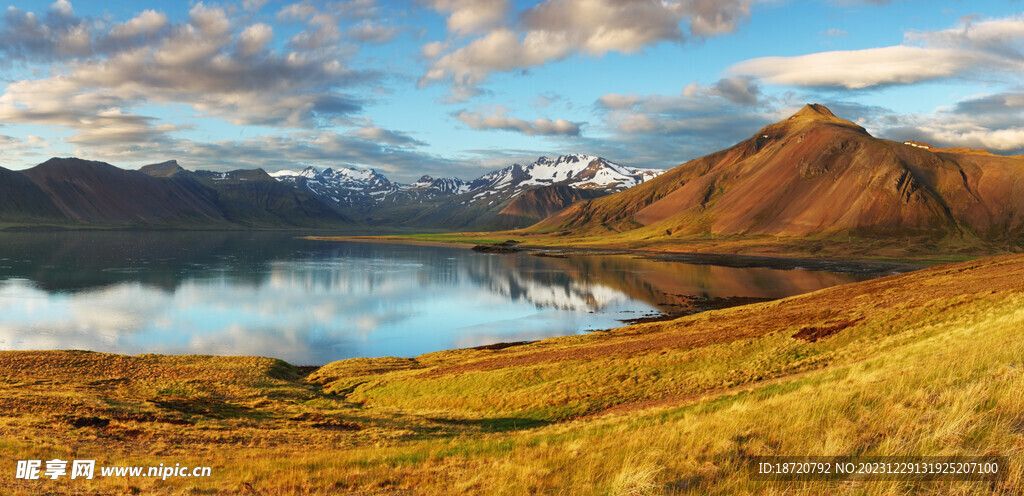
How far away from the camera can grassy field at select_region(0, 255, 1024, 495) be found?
10.00 m

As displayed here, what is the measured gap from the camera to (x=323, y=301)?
272 feet

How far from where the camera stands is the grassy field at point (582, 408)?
32.8ft

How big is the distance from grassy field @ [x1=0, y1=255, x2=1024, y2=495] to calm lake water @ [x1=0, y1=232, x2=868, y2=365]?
50.0 feet

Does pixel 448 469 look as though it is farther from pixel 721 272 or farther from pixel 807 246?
pixel 807 246

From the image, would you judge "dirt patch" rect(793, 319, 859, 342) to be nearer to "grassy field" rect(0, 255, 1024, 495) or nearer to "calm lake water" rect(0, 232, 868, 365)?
"grassy field" rect(0, 255, 1024, 495)

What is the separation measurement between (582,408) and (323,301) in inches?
2600

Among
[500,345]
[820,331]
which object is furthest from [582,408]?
[500,345]

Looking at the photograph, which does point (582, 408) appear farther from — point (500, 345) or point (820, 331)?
point (500, 345)

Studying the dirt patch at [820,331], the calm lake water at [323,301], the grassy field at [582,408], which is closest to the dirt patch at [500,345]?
the calm lake water at [323,301]

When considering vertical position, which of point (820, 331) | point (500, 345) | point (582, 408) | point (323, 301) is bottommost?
point (500, 345)

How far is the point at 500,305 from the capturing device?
275 feet

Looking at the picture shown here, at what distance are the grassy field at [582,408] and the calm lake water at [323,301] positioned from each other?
15232 millimetres

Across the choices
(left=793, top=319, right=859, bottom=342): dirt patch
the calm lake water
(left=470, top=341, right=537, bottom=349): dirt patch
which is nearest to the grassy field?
(left=793, top=319, right=859, bottom=342): dirt patch

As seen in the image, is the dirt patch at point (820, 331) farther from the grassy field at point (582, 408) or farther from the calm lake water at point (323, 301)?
the calm lake water at point (323, 301)
